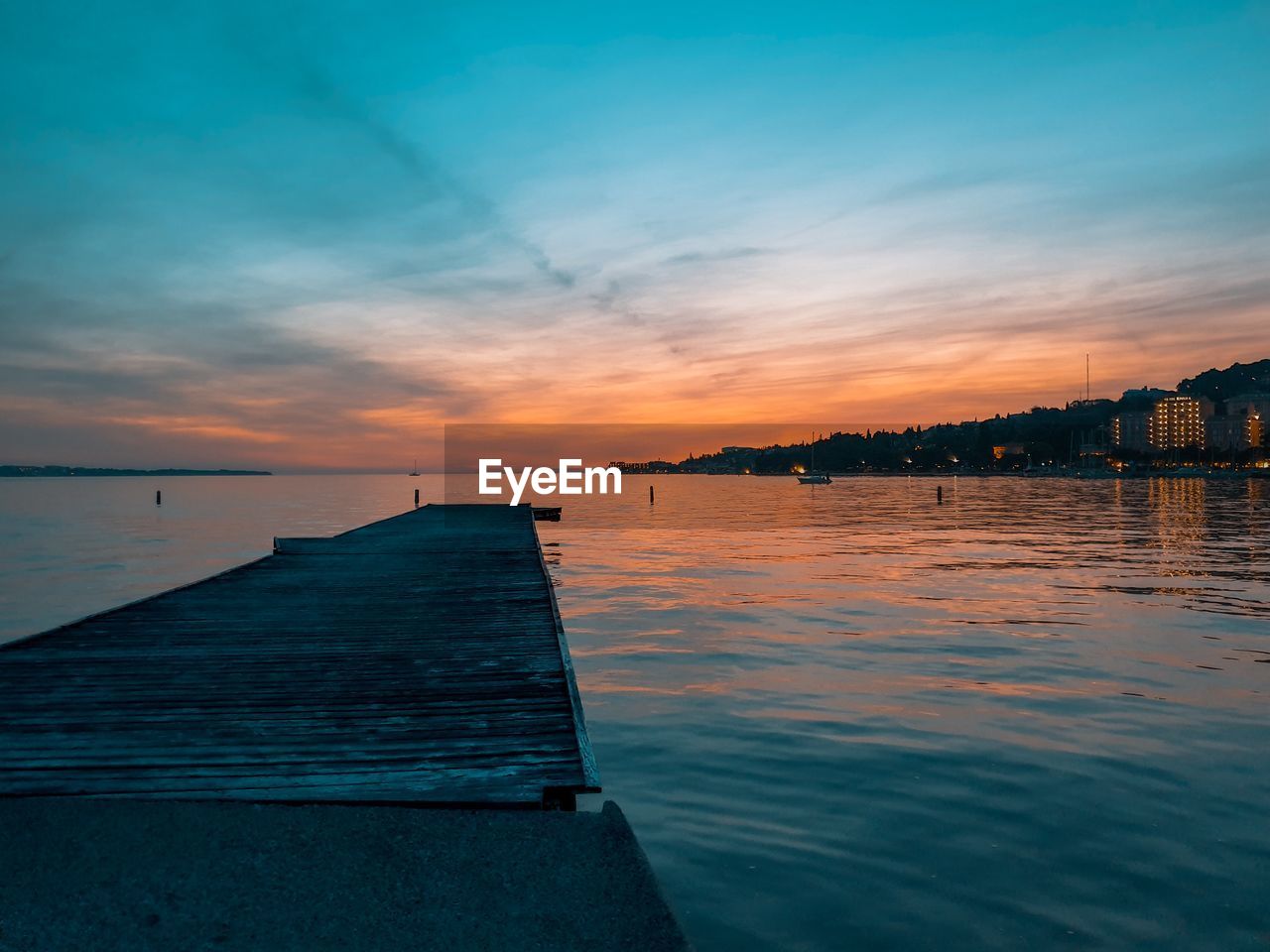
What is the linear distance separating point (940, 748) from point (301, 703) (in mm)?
6394

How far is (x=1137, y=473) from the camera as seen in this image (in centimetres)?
19025

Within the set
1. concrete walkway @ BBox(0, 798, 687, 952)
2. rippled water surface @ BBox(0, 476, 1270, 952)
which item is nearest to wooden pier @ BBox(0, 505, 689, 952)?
concrete walkway @ BBox(0, 798, 687, 952)

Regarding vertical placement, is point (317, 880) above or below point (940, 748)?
above

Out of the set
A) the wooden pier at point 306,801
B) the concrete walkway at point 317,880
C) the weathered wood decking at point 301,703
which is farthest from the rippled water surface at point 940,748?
the concrete walkway at point 317,880

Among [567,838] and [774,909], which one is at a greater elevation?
[567,838]

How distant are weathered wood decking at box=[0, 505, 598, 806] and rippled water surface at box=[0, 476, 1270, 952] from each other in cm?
156

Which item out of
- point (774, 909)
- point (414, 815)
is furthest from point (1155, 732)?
point (414, 815)

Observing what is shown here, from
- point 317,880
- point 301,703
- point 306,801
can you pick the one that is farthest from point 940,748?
point 317,880

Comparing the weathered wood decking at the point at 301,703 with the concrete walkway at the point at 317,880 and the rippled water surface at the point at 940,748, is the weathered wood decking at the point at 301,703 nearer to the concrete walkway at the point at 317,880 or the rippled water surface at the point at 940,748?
the concrete walkway at the point at 317,880

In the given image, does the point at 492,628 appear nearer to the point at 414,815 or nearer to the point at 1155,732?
the point at 414,815

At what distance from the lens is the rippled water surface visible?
18.8 ft

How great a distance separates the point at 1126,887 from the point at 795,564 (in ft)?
74.3

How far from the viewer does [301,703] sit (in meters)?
6.75

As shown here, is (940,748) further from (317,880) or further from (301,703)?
(317,880)
